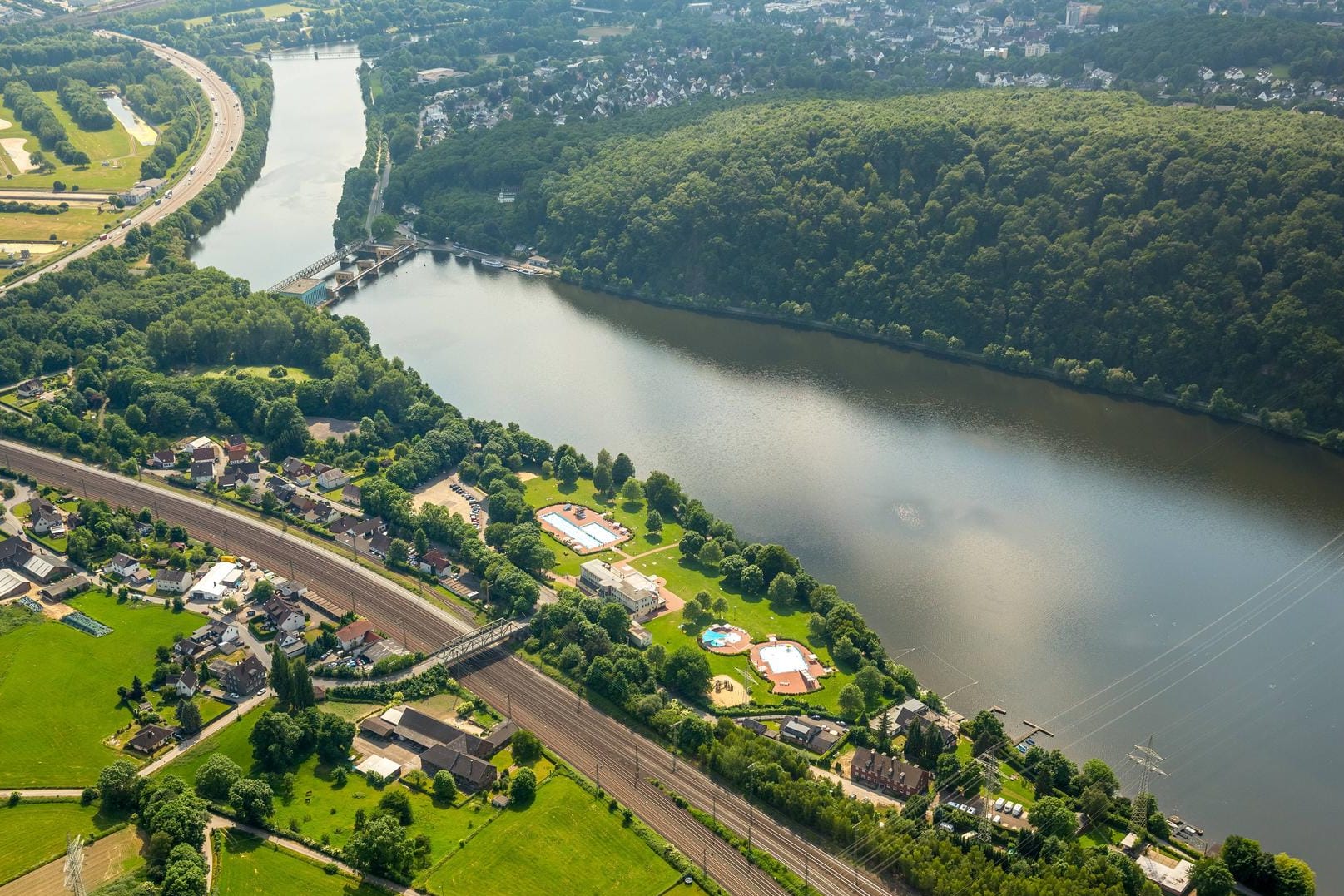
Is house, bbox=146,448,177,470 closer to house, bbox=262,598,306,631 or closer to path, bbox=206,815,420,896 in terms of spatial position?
house, bbox=262,598,306,631

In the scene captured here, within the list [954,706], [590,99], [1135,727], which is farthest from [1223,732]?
[590,99]

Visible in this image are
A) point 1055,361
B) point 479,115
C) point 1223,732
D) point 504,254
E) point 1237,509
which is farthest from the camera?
point 479,115

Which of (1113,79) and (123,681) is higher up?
(1113,79)

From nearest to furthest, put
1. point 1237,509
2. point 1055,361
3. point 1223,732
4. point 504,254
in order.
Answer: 1. point 1223,732
2. point 1237,509
3. point 1055,361
4. point 504,254

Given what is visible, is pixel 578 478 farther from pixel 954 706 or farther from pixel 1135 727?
pixel 1135 727

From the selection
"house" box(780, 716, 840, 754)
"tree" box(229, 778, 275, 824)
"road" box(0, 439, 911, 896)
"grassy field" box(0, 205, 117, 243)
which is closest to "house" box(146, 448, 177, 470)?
"road" box(0, 439, 911, 896)

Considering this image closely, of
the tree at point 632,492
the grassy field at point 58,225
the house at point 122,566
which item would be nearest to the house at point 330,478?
the house at point 122,566
